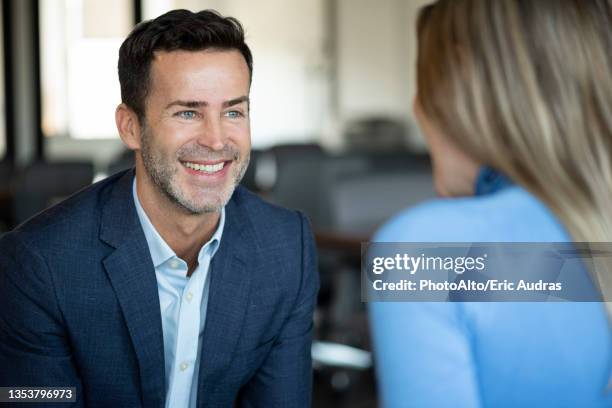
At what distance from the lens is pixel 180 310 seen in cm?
143

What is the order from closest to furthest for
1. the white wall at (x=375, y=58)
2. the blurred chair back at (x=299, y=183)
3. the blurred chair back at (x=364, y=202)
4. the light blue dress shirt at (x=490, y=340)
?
1. the light blue dress shirt at (x=490, y=340)
2. the blurred chair back at (x=364, y=202)
3. the blurred chair back at (x=299, y=183)
4. the white wall at (x=375, y=58)

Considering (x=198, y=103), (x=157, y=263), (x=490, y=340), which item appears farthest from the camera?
(x=157, y=263)

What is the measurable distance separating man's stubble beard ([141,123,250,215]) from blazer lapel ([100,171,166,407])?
3.3 inches

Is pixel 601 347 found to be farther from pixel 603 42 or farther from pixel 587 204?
pixel 603 42

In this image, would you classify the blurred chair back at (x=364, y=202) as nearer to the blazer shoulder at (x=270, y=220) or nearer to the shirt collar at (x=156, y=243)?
the blazer shoulder at (x=270, y=220)

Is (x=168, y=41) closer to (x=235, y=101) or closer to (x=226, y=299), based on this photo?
(x=235, y=101)

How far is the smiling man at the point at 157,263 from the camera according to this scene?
1.38m

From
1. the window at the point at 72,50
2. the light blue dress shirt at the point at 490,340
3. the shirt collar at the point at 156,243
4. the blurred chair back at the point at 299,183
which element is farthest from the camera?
the window at the point at 72,50

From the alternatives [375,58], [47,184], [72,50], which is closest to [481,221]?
[47,184]

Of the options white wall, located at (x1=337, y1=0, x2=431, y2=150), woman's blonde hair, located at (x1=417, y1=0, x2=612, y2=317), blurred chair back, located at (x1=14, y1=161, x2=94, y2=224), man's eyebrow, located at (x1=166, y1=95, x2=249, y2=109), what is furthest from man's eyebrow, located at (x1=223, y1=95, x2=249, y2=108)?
white wall, located at (x1=337, y1=0, x2=431, y2=150)

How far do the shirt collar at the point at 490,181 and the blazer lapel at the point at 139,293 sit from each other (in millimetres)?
678

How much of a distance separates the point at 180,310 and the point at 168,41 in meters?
0.44

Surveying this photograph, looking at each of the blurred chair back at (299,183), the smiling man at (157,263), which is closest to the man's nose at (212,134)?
the smiling man at (157,263)

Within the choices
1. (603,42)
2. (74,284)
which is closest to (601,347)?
(603,42)
